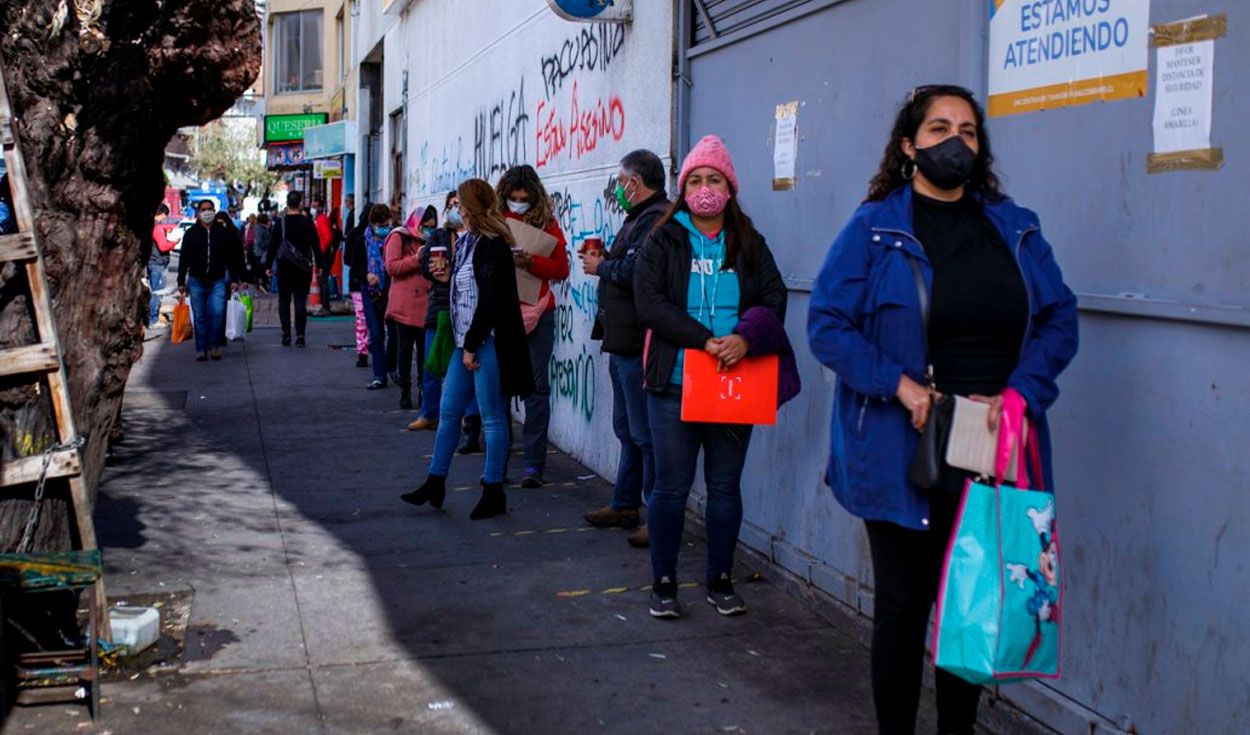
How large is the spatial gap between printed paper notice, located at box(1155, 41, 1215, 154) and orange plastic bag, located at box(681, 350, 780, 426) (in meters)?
1.93

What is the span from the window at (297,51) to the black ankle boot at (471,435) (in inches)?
1245

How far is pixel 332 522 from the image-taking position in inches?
311

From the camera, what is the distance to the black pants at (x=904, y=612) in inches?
157

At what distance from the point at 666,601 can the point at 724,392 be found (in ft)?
3.03

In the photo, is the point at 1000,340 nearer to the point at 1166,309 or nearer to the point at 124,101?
the point at 1166,309

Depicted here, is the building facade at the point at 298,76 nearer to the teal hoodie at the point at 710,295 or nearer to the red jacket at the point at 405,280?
the red jacket at the point at 405,280

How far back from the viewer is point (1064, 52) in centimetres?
448

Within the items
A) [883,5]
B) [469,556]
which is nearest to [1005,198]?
[883,5]

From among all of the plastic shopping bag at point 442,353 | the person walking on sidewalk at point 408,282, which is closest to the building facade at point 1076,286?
the plastic shopping bag at point 442,353

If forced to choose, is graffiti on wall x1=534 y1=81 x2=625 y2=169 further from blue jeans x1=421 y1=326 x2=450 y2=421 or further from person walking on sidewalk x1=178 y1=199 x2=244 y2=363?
person walking on sidewalk x1=178 y1=199 x2=244 y2=363

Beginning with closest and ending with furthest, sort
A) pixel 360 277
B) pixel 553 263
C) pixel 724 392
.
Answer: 1. pixel 724 392
2. pixel 553 263
3. pixel 360 277

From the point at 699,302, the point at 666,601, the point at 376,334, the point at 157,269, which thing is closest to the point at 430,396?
the point at 376,334

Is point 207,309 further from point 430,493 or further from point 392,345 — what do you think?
point 430,493

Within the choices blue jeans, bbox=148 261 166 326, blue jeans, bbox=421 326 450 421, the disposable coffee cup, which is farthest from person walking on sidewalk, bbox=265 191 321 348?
the disposable coffee cup
